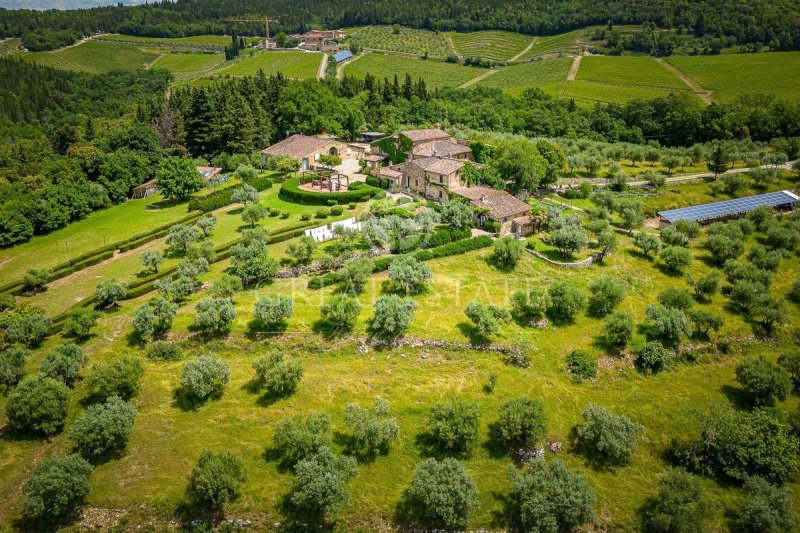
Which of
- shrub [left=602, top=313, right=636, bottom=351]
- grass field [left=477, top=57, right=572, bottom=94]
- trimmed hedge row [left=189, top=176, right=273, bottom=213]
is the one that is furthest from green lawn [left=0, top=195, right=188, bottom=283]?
grass field [left=477, top=57, right=572, bottom=94]

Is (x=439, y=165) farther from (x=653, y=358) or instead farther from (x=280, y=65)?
(x=280, y=65)

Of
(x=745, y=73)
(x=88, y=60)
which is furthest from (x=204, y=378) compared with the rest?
(x=88, y=60)

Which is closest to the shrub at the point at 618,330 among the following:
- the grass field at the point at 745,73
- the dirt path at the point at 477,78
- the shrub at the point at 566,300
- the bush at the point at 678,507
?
the shrub at the point at 566,300

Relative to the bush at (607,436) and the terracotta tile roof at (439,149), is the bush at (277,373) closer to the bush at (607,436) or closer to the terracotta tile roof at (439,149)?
the bush at (607,436)

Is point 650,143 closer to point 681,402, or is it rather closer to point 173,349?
point 681,402

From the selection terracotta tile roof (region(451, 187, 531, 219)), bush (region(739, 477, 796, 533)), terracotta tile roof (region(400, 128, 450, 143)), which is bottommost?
bush (region(739, 477, 796, 533))

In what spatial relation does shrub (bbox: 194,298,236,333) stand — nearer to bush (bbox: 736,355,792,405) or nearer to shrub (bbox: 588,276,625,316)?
shrub (bbox: 588,276,625,316)
